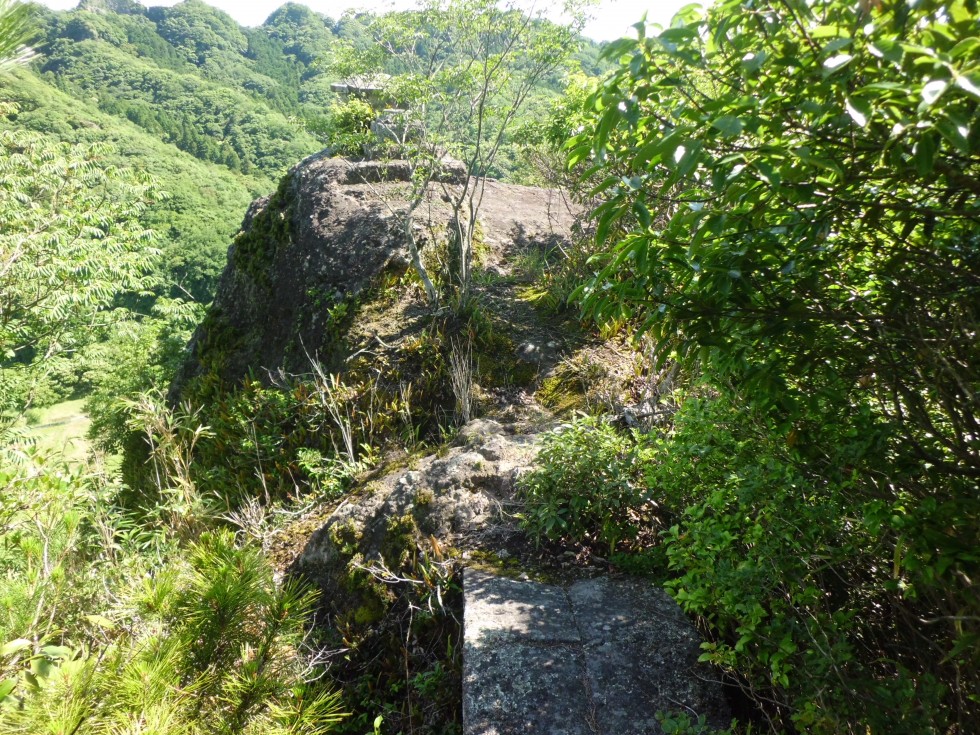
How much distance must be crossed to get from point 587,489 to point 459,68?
4.99 m

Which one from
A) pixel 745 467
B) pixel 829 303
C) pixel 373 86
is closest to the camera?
pixel 829 303

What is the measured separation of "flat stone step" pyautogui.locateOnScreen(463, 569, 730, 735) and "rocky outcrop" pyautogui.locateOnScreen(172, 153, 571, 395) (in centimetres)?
428

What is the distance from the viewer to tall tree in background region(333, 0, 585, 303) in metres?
6.07

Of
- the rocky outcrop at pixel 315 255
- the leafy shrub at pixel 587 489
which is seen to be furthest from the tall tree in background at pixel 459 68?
the leafy shrub at pixel 587 489

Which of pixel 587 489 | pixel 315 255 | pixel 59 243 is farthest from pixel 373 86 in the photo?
pixel 59 243

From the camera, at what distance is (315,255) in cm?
743

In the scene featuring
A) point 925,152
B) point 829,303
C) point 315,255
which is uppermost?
point 925,152

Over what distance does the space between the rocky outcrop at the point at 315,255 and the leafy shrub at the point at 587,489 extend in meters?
3.73

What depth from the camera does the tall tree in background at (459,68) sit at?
607 cm

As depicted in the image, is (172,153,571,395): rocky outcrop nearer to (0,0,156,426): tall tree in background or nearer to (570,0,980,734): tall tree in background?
(0,0,156,426): tall tree in background

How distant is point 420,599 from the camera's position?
3178mm

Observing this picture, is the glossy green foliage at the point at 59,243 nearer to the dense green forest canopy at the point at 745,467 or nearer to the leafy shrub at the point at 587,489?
the dense green forest canopy at the point at 745,467

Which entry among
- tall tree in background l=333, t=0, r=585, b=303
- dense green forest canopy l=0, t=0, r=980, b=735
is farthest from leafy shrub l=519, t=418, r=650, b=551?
tall tree in background l=333, t=0, r=585, b=303

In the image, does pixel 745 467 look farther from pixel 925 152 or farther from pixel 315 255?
pixel 315 255
